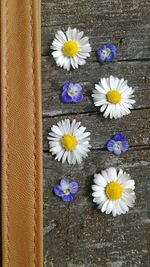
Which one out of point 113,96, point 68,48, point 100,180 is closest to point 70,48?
point 68,48

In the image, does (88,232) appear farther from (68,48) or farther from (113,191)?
(68,48)

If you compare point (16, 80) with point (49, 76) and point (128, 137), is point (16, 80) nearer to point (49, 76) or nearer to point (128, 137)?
point (49, 76)

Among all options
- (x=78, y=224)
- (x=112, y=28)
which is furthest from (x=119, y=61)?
(x=78, y=224)

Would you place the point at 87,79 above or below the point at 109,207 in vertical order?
above

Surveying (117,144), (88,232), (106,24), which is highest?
(106,24)

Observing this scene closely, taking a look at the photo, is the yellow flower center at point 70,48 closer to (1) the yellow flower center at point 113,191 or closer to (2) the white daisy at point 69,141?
(2) the white daisy at point 69,141

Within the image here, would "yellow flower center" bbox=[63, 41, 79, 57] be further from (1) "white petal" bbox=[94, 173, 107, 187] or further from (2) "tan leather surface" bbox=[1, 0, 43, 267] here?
(1) "white petal" bbox=[94, 173, 107, 187]

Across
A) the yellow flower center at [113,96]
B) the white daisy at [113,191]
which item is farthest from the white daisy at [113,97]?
the white daisy at [113,191]
